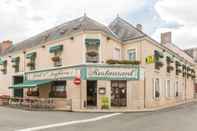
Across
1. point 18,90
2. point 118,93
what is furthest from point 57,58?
point 18,90

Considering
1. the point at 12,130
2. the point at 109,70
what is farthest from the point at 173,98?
the point at 12,130

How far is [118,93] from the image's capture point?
22.5 meters

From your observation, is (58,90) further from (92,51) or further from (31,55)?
(31,55)

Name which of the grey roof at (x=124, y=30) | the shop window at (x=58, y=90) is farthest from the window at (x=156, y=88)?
the shop window at (x=58, y=90)

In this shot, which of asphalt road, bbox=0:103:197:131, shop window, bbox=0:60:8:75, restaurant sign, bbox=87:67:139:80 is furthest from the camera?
shop window, bbox=0:60:8:75

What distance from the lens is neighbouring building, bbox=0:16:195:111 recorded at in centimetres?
2192

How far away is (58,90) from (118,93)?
5.34 m

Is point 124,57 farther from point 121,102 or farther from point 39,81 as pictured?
point 39,81

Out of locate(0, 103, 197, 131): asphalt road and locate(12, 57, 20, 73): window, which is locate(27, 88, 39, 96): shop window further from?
locate(0, 103, 197, 131): asphalt road

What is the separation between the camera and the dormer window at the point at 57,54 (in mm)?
24366

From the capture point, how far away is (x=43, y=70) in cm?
2566

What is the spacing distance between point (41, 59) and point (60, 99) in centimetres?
673

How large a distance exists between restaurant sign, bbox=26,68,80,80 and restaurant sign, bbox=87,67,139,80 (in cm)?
123

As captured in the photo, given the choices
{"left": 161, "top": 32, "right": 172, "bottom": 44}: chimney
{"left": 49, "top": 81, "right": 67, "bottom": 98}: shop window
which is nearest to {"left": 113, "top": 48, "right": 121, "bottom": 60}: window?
{"left": 49, "top": 81, "right": 67, "bottom": 98}: shop window
